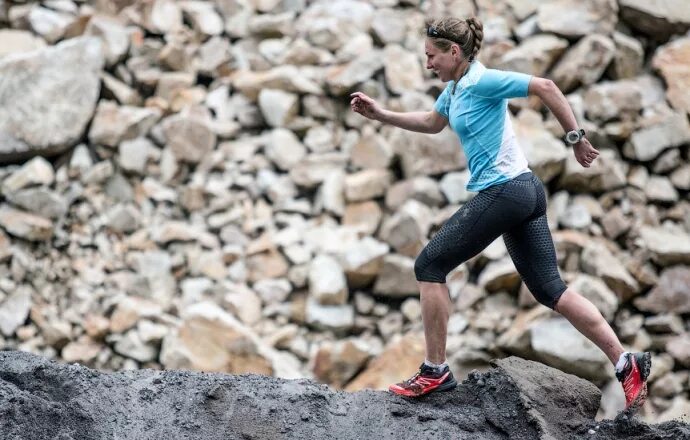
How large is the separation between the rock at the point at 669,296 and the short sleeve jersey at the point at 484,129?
5.92m

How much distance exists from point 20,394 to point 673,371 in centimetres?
740

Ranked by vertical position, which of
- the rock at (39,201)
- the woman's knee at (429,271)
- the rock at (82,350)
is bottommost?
the rock at (82,350)

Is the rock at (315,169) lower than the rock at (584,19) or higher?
lower

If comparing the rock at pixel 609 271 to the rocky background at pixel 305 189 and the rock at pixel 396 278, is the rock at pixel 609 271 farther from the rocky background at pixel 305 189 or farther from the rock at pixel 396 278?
the rock at pixel 396 278

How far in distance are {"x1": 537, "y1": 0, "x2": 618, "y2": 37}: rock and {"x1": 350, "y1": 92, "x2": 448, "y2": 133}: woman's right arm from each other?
7.37 m

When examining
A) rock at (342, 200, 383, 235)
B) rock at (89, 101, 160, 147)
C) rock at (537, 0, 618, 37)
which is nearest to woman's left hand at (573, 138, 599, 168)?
rock at (342, 200, 383, 235)

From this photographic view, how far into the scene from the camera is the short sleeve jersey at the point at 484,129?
4.38m

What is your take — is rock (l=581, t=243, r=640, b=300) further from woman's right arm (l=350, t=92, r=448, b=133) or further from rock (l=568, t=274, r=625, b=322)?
woman's right arm (l=350, t=92, r=448, b=133)

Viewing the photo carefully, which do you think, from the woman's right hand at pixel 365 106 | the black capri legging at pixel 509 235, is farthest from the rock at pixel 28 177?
the black capri legging at pixel 509 235

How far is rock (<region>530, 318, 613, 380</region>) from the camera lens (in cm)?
866

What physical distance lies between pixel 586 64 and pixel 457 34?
7375 mm

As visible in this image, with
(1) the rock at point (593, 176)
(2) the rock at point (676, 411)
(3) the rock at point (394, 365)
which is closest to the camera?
(2) the rock at point (676, 411)

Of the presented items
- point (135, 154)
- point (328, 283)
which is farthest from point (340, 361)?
point (135, 154)

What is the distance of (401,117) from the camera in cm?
491
